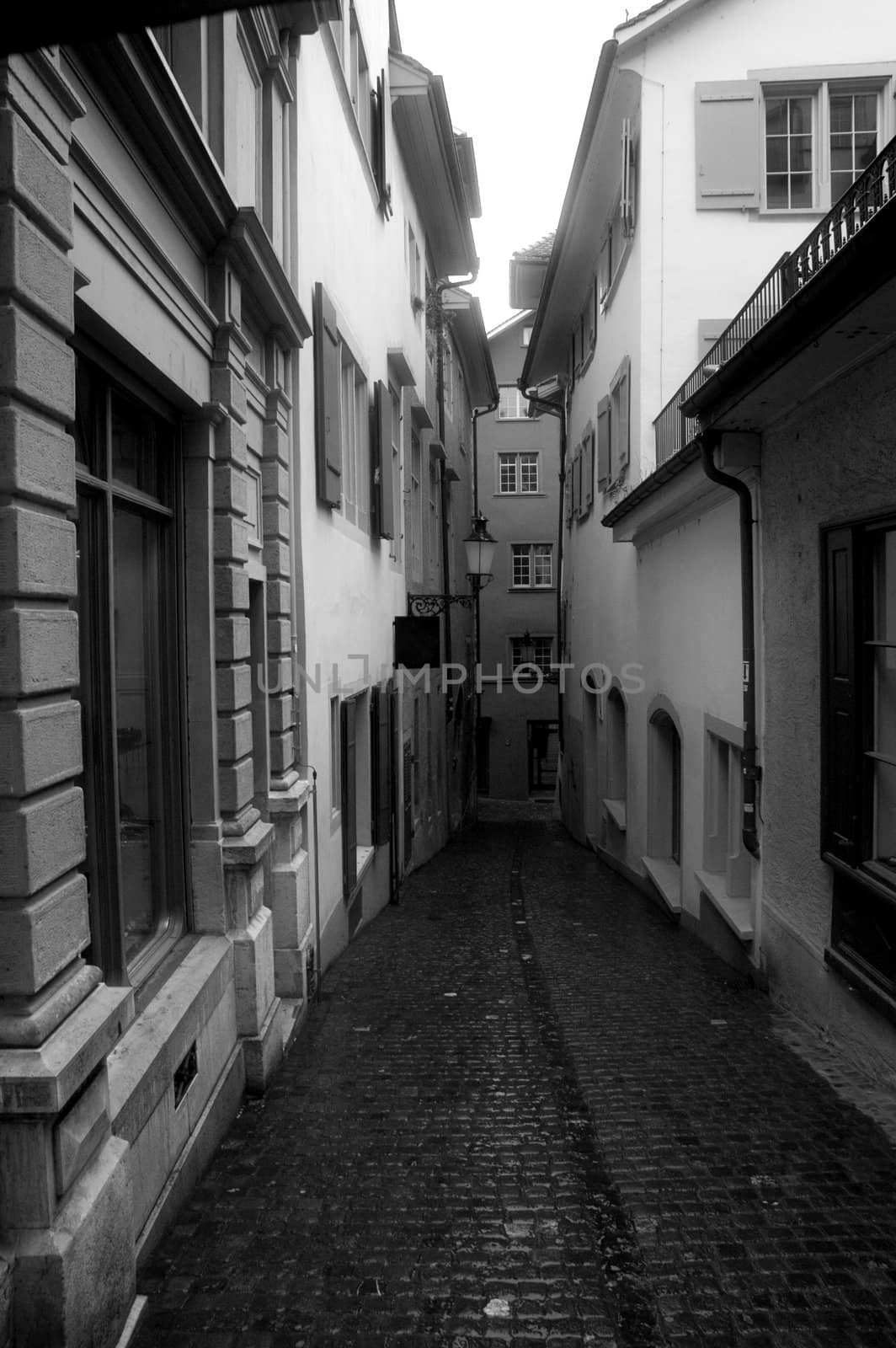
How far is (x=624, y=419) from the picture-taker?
14539mm

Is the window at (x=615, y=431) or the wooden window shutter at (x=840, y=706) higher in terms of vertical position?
the window at (x=615, y=431)

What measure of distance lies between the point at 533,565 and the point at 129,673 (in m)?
28.4

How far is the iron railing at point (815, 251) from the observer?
5039mm

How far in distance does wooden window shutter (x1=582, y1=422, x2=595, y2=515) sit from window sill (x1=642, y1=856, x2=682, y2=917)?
7.45 m

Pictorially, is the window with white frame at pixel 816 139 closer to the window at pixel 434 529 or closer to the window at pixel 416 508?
the window at pixel 416 508

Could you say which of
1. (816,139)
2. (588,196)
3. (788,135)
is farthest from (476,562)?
(816,139)

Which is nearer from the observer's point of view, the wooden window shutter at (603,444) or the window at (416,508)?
the window at (416,508)

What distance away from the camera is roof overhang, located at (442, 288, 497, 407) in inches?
838

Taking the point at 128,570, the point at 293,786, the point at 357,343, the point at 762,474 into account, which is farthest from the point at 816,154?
the point at 128,570

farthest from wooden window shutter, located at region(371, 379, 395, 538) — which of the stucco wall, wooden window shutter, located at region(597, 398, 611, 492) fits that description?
wooden window shutter, located at region(597, 398, 611, 492)

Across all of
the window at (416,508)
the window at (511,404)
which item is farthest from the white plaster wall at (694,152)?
the window at (511,404)

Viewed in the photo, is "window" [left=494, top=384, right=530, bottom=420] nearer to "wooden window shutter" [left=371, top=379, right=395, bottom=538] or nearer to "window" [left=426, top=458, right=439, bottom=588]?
"window" [left=426, top=458, right=439, bottom=588]

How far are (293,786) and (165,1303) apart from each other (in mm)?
3739

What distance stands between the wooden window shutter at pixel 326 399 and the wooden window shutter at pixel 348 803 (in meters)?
2.02
